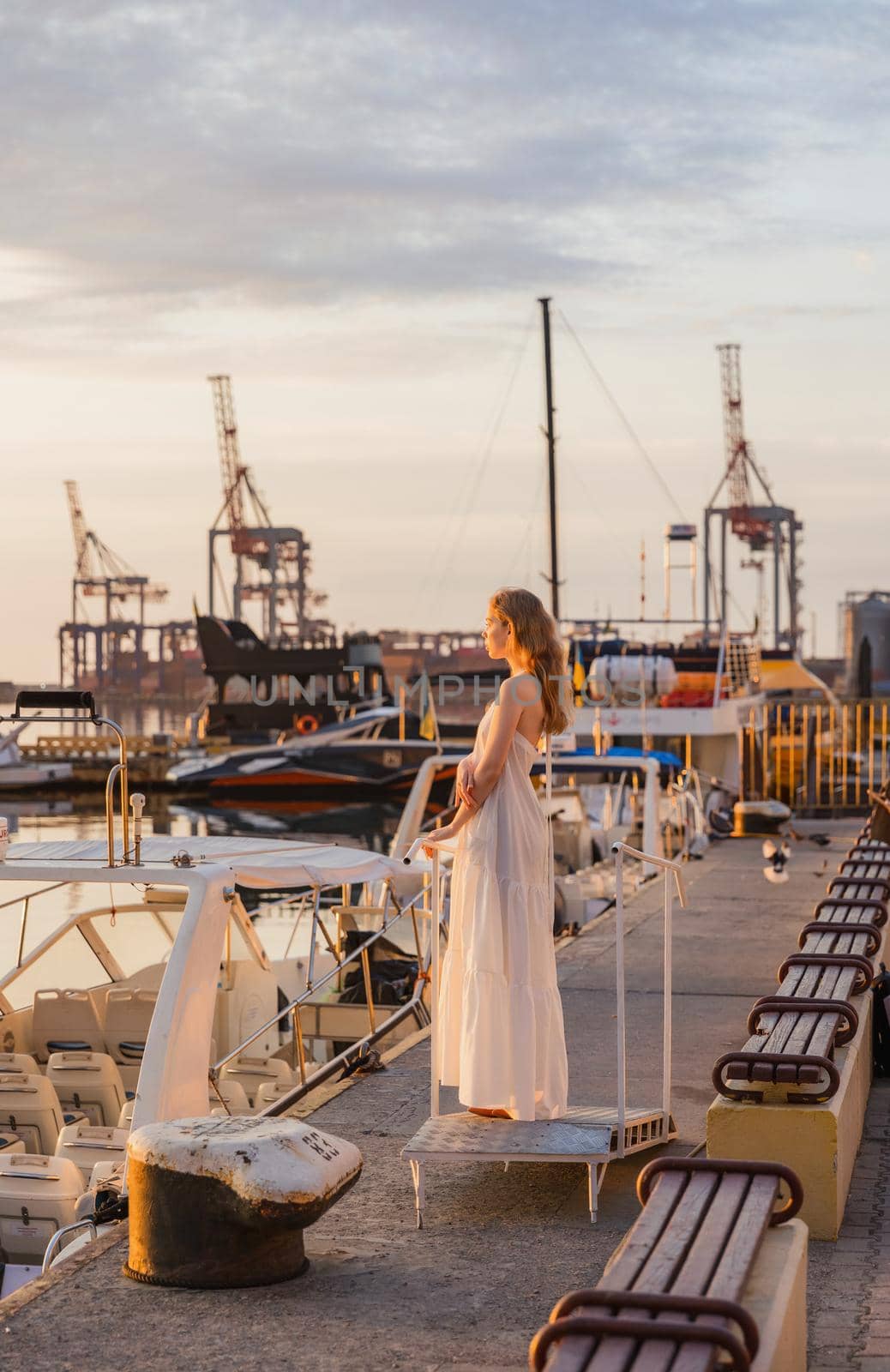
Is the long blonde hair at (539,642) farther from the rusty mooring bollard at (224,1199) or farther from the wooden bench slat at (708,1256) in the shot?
the wooden bench slat at (708,1256)

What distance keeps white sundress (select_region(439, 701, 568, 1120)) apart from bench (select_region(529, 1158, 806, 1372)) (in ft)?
4.41

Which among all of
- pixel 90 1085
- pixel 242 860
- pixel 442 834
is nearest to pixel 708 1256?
pixel 442 834

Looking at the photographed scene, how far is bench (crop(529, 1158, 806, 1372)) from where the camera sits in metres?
3.64

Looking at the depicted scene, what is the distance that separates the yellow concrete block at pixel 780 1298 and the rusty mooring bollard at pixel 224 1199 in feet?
4.82

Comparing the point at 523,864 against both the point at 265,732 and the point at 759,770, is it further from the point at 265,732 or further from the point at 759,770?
the point at 265,732

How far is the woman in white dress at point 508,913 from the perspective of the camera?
6.26 meters

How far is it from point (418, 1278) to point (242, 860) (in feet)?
10.5

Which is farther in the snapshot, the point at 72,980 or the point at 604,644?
the point at 604,644

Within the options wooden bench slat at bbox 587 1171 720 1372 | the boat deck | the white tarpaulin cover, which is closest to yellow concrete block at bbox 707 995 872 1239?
the boat deck

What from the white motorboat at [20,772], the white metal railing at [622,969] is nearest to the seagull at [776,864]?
the white metal railing at [622,969]

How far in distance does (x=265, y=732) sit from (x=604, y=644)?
49.3m

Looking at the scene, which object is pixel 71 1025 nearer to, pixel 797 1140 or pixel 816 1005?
pixel 816 1005

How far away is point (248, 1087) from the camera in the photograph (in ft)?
33.3

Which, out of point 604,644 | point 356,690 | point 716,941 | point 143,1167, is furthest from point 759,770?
point 356,690
